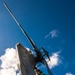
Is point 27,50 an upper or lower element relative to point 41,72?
upper

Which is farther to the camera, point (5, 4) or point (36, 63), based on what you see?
point (5, 4)

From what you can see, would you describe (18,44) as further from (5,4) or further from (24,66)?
(5,4)

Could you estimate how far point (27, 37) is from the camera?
48875mm

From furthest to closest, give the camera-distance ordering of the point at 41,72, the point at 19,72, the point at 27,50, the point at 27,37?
the point at 27,37 < the point at 27,50 < the point at 41,72 < the point at 19,72

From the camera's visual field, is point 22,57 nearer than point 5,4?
Yes

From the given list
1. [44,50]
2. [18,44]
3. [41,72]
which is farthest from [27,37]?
[41,72]

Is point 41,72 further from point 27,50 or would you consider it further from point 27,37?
point 27,37

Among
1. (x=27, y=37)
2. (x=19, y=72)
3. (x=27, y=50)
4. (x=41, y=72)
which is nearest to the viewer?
(x=19, y=72)

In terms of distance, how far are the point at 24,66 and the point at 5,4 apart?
17.4 metres

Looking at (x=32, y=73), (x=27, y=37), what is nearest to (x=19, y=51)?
(x=32, y=73)

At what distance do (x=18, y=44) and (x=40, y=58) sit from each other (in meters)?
6.38

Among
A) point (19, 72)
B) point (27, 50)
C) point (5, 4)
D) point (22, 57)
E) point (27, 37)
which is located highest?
point (5, 4)

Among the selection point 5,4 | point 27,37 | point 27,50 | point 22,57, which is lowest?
point 22,57

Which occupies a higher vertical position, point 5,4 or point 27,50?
point 5,4
